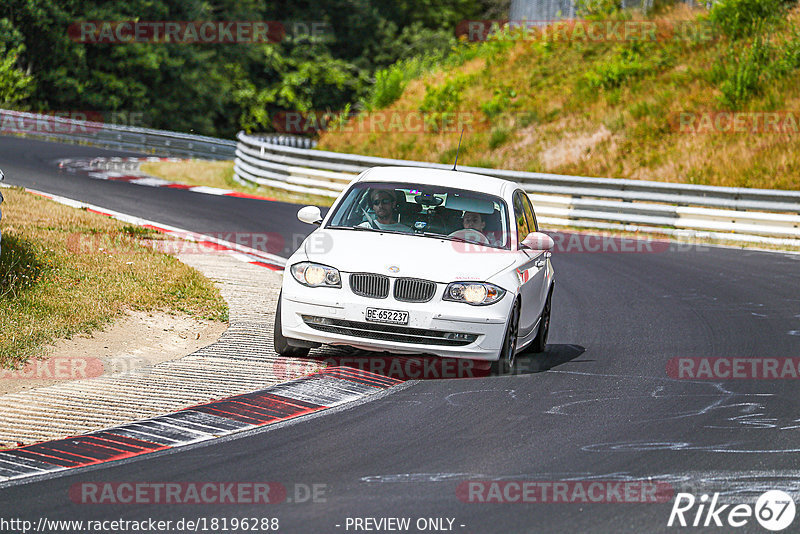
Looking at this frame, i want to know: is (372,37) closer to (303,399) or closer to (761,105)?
(761,105)

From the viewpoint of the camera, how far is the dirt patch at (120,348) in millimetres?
8688

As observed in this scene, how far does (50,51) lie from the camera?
44188mm

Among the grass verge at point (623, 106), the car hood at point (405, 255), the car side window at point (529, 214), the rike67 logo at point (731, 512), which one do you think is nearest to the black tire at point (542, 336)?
the car side window at point (529, 214)

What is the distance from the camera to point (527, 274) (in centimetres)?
987

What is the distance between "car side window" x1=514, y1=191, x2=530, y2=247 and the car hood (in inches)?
19.3

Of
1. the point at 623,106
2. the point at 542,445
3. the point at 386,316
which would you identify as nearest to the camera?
the point at 542,445

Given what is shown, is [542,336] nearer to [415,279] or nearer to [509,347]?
[509,347]

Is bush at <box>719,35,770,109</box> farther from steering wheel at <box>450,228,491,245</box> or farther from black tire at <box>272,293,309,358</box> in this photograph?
black tire at <box>272,293,309,358</box>

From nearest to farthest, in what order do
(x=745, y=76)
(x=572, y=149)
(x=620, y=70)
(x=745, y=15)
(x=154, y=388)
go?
(x=154, y=388)
(x=745, y=76)
(x=572, y=149)
(x=620, y=70)
(x=745, y=15)

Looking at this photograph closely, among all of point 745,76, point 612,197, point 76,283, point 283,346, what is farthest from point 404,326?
point 745,76

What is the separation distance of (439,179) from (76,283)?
405 centimetres

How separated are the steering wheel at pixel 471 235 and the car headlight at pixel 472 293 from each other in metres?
0.89

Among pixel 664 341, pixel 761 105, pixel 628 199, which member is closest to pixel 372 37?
pixel 761 105

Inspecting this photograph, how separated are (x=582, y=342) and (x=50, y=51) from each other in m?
37.7
